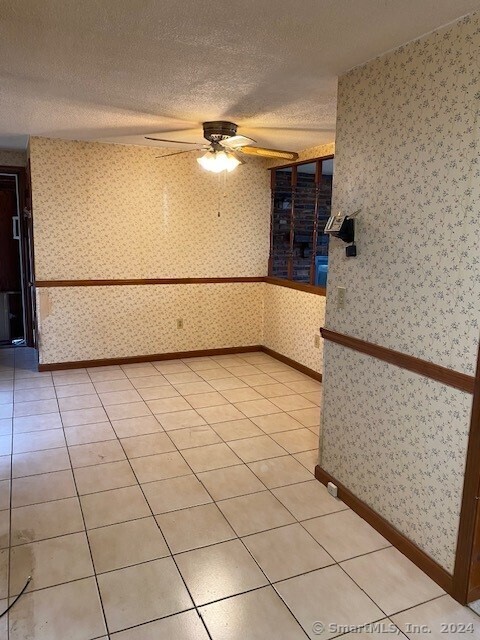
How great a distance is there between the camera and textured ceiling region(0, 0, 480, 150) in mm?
1752

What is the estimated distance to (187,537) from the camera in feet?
7.36

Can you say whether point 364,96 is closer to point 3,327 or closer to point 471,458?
point 471,458

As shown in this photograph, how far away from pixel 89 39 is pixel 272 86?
102 centimetres

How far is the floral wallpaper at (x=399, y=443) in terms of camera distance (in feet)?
6.26

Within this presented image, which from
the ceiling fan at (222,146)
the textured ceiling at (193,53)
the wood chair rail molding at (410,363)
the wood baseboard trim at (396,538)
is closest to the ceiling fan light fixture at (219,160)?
the ceiling fan at (222,146)

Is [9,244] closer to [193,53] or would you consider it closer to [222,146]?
[222,146]

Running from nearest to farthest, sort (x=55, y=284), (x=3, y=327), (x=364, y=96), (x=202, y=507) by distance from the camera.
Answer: (x=364, y=96) < (x=202, y=507) < (x=55, y=284) < (x=3, y=327)

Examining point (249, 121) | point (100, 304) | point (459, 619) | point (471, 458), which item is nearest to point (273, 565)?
point (459, 619)

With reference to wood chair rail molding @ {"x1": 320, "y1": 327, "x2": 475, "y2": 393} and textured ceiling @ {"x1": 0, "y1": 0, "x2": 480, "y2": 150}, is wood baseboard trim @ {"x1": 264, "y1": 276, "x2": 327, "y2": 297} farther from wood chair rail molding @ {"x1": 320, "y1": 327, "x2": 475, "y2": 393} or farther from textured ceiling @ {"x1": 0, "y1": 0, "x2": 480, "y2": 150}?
wood chair rail molding @ {"x1": 320, "y1": 327, "x2": 475, "y2": 393}

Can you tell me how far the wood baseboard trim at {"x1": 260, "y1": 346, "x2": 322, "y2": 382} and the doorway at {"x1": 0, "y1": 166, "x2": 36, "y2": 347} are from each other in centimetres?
280

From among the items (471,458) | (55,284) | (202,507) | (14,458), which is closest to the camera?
(471,458)

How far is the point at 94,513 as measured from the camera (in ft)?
7.91

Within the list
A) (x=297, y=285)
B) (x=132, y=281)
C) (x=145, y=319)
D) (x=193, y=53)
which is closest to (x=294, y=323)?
(x=297, y=285)

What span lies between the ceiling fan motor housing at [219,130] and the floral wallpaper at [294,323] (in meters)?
1.78
